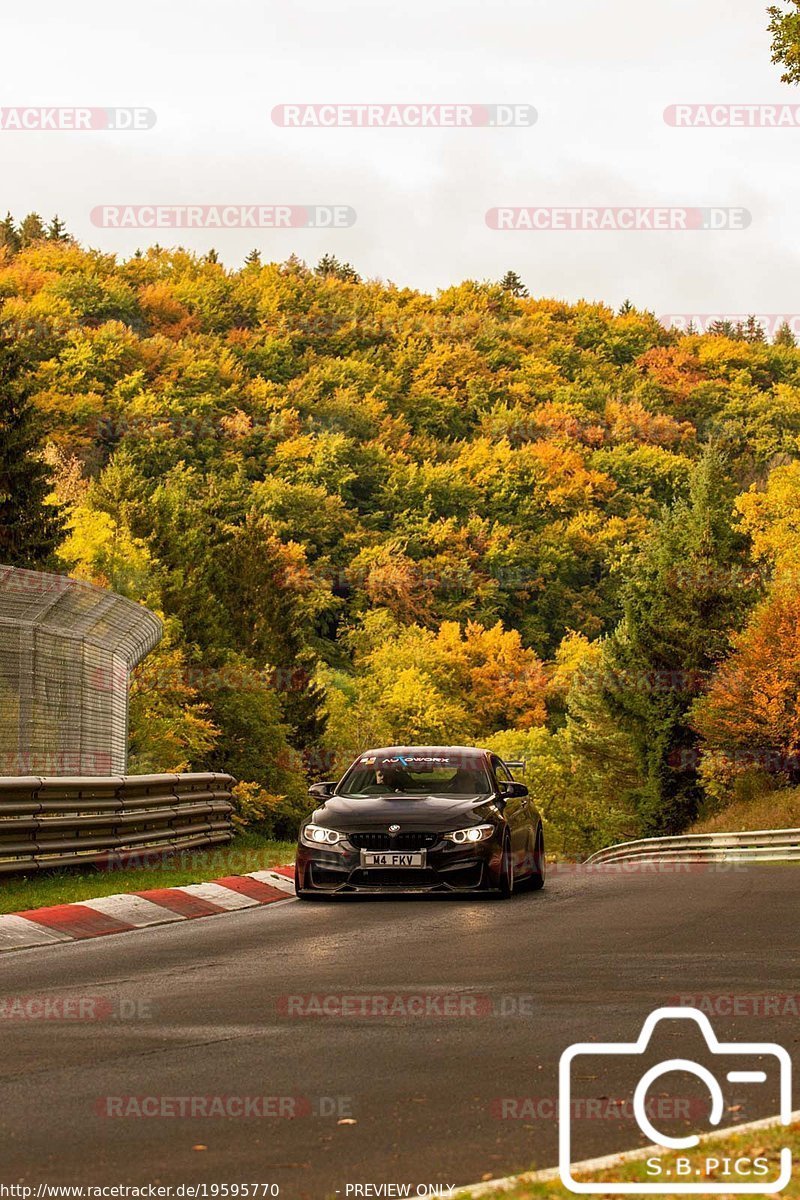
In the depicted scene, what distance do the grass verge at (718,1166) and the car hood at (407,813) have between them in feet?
33.8

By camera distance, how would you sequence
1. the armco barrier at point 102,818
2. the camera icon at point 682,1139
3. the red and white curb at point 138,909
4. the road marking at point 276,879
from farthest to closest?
the road marking at point 276,879
the armco barrier at point 102,818
the red and white curb at point 138,909
the camera icon at point 682,1139

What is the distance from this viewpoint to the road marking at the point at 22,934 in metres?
12.5

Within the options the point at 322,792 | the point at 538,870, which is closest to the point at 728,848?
the point at 538,870

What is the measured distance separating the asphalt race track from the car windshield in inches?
93.0

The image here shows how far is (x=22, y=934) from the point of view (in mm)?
12844

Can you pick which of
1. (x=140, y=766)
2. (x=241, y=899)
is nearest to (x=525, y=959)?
(x=241, y=899)

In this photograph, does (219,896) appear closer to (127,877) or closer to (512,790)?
(127,877)

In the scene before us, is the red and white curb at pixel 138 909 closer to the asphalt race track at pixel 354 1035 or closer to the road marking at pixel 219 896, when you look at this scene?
the road marking at pixel 219 896

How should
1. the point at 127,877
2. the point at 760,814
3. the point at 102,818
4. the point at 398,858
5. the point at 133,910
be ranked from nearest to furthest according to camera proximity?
1. the point at 133,910
2. the point at 398,858
3. the point at 127,877
4. the point at 102,818
5. the point at 760,814

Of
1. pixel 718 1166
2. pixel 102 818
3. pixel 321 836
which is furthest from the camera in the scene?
pixel 102 818

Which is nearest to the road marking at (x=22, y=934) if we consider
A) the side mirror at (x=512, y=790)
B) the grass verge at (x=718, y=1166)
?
the side mirror at (x=512, y=790)

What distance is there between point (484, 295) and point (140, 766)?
3929 inches

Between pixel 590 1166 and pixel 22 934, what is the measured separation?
8.15 m

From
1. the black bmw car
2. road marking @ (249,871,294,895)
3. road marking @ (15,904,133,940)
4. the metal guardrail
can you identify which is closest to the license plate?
the black bmw car
